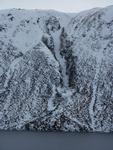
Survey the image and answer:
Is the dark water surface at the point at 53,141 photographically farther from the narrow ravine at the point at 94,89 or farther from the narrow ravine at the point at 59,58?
the narrow ravine at the point at 59,58

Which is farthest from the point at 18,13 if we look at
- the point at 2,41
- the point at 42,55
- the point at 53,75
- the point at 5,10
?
the point at 53,75

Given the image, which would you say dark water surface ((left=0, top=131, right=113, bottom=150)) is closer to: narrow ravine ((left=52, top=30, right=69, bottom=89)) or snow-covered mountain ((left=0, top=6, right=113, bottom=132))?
snow-covered mountain ((left=0, top=6, right=113, bottom=132))

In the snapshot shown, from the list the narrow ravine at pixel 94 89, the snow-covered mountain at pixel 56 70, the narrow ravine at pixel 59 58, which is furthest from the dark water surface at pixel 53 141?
the narrow ravine at pixel 59 58

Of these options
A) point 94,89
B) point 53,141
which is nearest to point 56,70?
point 94,89

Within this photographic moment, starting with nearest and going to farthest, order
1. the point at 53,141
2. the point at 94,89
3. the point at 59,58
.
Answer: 1. the point at 53,141
2. the point at 94,89
3. the point at 59,58

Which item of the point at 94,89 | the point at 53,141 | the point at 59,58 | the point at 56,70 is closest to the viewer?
the point at 53,141

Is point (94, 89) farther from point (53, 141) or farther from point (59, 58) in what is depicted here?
point (53, 141)
